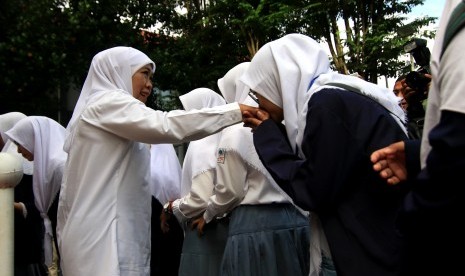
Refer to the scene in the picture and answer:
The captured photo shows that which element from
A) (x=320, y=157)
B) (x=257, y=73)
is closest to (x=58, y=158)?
(x=257, y=73)

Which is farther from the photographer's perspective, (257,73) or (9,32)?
(9,32)

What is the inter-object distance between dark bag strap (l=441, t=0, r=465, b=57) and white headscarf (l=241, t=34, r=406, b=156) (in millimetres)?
787

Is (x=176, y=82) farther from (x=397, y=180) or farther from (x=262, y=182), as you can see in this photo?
(x=397, y=180)

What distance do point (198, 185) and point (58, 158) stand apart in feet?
4.01

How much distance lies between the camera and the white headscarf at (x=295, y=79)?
2346 millimetres

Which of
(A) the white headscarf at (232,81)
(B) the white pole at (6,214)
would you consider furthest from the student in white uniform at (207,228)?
(B) the white pole at (6,214)

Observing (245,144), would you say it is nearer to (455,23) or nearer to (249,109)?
(249,109)

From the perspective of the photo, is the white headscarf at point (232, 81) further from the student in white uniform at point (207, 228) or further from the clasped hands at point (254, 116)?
the clasped hands at point (254, 116)

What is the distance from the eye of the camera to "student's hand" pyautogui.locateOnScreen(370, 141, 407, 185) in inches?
68.7

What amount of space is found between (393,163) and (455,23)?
0.47 meters

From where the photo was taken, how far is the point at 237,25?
16.6m

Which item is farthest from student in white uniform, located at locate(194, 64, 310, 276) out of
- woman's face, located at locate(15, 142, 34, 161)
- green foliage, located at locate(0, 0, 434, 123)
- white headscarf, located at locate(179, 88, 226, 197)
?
green foliage, located at locate(0, 0, 434, 123)

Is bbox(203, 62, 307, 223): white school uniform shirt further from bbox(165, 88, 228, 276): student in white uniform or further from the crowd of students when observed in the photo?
bbox(165, 88, 228, 276): student in white uniform

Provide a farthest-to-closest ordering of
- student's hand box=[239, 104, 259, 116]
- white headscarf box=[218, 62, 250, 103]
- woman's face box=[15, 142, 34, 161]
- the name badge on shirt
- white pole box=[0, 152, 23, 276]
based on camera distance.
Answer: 1. woman's face box=[15, 142, 34, 161]
2. white headscarf box=[218, 62, 250, 103]
3. the name badge on shirt
4. white pole box=[0, 152, 23, 276]
5. student's hand box=[239, 104, 259, 116]
